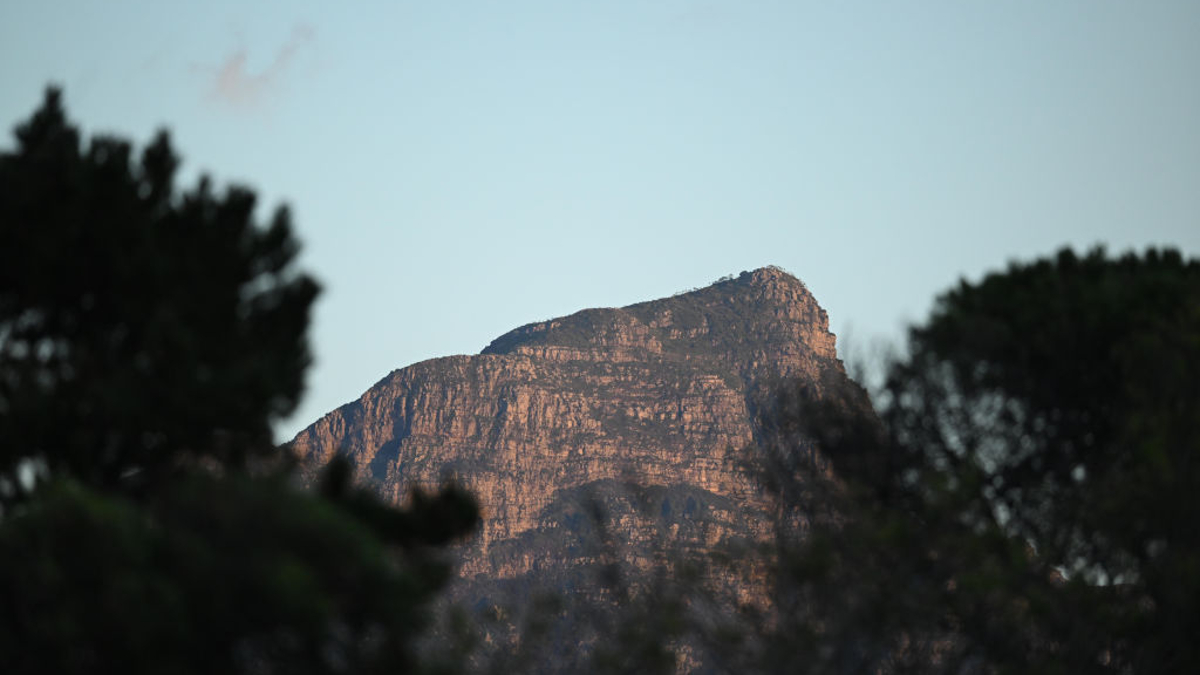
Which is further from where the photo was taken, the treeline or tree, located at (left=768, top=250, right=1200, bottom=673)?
tree, located at (left=768, top=250, right=1200, bottom=673)

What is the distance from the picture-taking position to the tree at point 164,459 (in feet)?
58.4

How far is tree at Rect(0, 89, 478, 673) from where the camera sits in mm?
17812

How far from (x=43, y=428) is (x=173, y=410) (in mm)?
1726

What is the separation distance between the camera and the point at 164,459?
2231 cm

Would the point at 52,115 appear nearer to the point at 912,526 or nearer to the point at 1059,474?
the point at 912,526

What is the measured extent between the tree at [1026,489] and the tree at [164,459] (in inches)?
374

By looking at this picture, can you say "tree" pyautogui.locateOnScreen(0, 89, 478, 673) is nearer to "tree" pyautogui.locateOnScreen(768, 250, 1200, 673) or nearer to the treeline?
the treeline

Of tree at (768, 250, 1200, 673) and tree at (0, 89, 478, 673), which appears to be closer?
tree at (0, 89, 478, 673)

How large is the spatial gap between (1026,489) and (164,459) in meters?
→ 18.0

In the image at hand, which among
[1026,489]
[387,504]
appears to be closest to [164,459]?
[387,504]

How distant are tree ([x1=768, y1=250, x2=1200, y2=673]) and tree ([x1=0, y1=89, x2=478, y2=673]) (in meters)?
9.51

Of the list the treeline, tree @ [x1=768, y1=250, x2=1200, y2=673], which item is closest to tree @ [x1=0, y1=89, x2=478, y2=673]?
the treeline

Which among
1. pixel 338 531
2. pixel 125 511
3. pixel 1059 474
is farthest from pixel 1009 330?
pixel 125 511

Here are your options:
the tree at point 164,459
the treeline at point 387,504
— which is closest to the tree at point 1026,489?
the treeline at point 387,504
